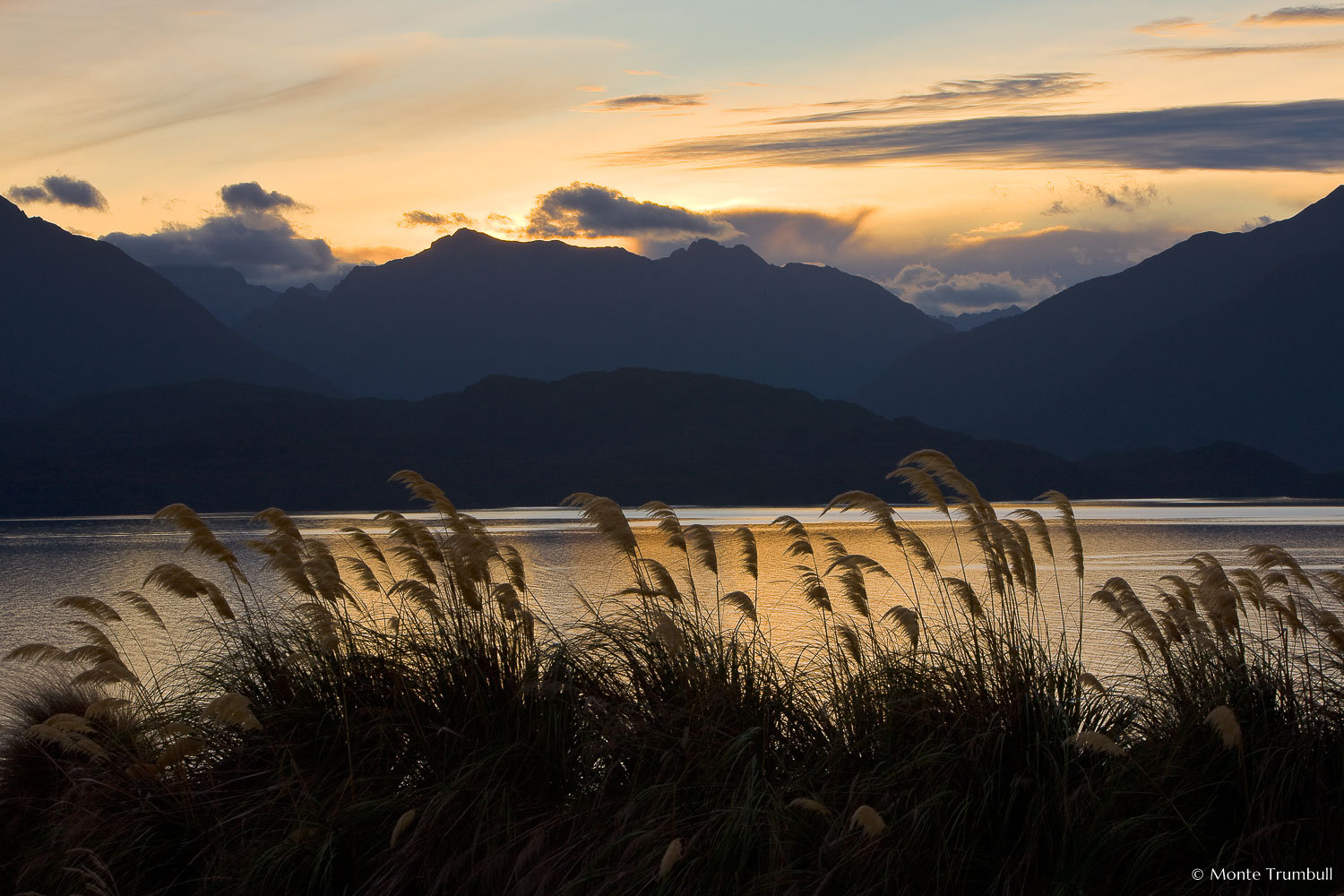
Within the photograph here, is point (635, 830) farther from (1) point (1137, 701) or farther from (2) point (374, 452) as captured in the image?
(2) point (374, 452)

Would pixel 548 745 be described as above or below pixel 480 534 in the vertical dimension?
below

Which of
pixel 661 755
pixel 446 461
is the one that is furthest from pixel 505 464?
pixel 661 755

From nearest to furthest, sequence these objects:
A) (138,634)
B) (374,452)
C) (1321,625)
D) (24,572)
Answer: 1. (1321,625)
2. (138,634)
3. (24,572)
4. (374,452)

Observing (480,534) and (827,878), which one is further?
(480,534)

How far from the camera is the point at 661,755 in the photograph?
646cm

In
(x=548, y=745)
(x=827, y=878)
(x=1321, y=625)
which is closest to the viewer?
(x=827, y=878)

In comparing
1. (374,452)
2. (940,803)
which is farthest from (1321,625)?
(374,452)

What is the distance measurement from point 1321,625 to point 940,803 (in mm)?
3532

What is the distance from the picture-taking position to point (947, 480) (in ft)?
22.8
